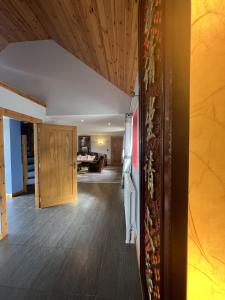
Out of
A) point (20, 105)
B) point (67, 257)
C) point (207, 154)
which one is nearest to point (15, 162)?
point (20, 105)

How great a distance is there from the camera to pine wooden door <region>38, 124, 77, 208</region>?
13.5 feet

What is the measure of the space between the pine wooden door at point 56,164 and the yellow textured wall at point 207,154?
4.03 m

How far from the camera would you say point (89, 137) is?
12391mm

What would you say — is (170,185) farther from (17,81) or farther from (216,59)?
(17,81)

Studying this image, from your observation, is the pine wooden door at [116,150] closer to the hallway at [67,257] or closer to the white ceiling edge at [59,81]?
the white ceiling edge at [59,81]

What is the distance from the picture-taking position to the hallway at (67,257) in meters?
1.80

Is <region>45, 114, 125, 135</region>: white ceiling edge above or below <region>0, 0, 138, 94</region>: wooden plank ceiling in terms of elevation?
below

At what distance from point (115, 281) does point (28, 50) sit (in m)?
3.70

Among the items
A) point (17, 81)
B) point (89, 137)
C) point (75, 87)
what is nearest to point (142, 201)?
point (75, 87)

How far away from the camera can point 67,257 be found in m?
2.30

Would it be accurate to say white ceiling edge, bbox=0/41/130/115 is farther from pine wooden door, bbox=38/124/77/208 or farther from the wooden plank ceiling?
the wooden plank ceiling

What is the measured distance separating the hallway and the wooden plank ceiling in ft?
7.77

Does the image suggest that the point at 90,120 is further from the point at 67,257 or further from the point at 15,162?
the point at 67,257

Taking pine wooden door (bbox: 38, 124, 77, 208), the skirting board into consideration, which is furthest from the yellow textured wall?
the skirting board
